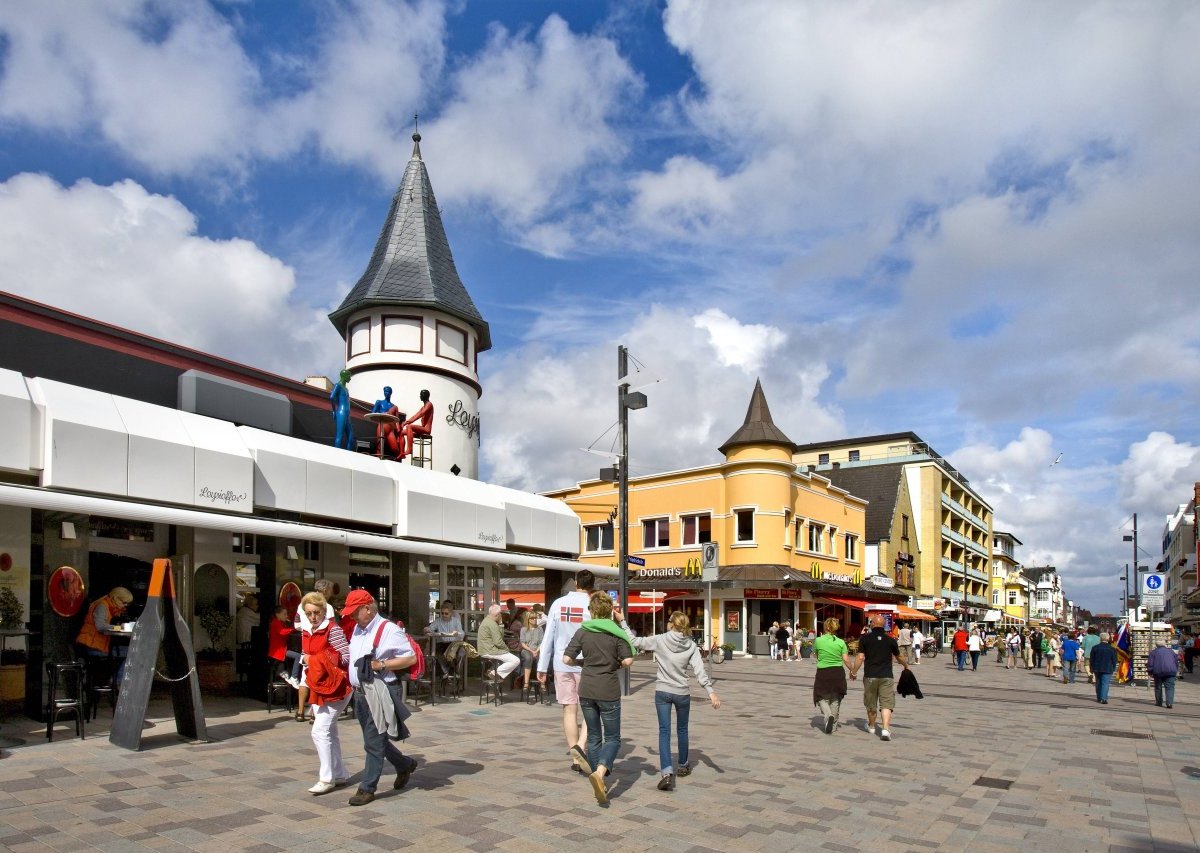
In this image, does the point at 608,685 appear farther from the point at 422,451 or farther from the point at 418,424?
the point at 422,451

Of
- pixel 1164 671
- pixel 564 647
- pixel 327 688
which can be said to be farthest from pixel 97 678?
pixel 1164 671

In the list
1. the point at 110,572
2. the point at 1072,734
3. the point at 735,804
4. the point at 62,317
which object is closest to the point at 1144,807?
the point at 735,804

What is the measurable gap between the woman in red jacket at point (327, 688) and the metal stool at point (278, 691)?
482cm

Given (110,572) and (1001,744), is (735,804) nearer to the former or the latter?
(1001,744)

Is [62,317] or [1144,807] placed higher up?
[62,317]

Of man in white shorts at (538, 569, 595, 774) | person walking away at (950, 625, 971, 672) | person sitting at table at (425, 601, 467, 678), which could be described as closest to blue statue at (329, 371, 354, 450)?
person sitting at table at (425, 601, 467, 678)

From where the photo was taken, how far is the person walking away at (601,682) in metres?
7.75

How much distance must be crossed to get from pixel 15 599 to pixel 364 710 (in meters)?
5.59

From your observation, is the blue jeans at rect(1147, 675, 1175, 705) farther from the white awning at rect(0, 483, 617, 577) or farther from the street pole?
the white awning at rect(0, 483, 617, 577)

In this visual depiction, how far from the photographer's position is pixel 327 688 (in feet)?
24.3

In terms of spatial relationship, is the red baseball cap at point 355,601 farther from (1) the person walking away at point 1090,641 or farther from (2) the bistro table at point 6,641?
(1) the person walking away at point 1090,641

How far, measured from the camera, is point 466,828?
6.66 metres

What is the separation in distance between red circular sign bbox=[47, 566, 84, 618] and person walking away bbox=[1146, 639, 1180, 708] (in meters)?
18.5

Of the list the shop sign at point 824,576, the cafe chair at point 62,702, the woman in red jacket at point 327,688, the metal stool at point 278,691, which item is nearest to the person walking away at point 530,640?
the metal stool at point 278,691
